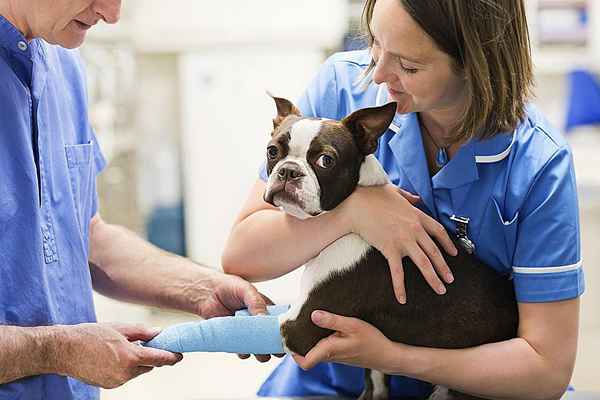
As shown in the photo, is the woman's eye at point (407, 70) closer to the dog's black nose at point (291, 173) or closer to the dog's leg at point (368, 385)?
the dog's black nose at point (291, 173)

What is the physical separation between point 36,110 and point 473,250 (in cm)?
71

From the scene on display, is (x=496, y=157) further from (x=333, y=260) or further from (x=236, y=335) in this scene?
(x=236, y=335)

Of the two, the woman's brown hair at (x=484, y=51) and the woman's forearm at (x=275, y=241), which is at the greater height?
the woman's brown hair at (x=484, y=51)

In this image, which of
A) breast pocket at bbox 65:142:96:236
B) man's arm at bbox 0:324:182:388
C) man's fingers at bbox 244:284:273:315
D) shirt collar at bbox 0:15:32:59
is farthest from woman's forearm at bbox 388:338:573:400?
shirt collar at bbox 0:15:32:59

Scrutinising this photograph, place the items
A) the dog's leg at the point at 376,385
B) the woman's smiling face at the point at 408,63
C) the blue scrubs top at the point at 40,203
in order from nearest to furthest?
the woman's smiling face at the point at 408,63, the blue scrubs top at the point at 40,203, the dog's leg at the point at 376,385

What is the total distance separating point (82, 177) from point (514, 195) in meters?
0.73

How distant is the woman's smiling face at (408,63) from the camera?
43.9 inches

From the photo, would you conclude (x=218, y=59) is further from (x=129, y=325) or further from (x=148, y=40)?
(x=129, y=325)

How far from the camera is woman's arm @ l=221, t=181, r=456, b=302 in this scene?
1.18 m

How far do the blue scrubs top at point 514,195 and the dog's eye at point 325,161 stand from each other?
0.17 metres

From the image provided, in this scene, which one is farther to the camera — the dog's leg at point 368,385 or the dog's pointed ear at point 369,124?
the dog's leg at point 368,385

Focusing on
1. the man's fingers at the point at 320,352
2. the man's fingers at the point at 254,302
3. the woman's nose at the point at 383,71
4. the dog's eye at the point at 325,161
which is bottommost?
the man's fingers at the point at 320,352

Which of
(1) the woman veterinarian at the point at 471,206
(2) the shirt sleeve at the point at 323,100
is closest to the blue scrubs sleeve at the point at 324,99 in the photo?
(2) the shirt sleeve at the point at 323,100

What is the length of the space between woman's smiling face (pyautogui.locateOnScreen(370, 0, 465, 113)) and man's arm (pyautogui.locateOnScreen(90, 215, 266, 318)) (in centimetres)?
44
